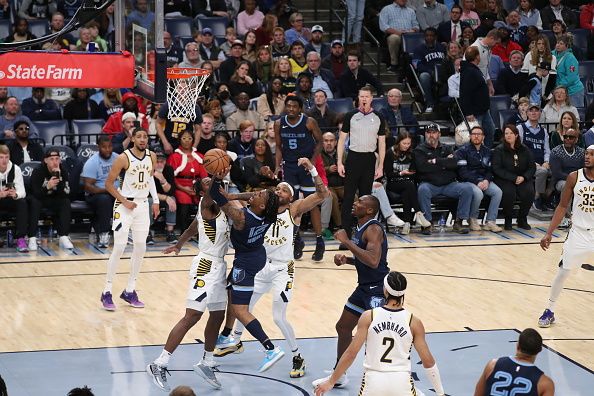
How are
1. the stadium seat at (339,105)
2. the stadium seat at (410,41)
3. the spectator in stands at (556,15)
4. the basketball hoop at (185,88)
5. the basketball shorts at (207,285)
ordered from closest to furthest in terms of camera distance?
the basketball shorts at (207,285) < the basketball hoop at (185,88) < the stadium seat at (339,105) < the stadium seat at (410,41) < the spectator in stands at (556,15)

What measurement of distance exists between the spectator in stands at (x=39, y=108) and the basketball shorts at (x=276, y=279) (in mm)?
7141

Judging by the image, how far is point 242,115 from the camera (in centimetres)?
1903

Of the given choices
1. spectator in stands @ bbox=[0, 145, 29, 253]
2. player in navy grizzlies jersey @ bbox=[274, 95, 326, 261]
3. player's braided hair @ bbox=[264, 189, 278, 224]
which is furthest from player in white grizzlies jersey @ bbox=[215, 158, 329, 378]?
spectator in stands @ bbox=[0, 145, 29, 253]

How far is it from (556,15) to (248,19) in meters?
6.10

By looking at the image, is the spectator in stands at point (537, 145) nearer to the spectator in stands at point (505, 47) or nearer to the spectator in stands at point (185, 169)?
the spectator in stands at point (505, 47)

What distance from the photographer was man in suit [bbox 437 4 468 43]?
22531 mm

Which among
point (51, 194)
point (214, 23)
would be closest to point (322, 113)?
point (214, 23)

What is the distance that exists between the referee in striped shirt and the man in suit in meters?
6.11

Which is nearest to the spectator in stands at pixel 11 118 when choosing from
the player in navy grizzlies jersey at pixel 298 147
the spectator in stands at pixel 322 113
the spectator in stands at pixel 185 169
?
the spectator in stands at pixel 185 169

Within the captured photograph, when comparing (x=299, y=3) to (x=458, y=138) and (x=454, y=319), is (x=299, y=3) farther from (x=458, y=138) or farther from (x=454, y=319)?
(x=454, y=319)

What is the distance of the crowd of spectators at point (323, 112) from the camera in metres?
17.5

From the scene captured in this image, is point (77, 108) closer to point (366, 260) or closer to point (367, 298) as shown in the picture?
point (367, 298)

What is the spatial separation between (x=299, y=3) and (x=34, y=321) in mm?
11277

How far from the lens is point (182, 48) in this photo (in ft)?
68.0
